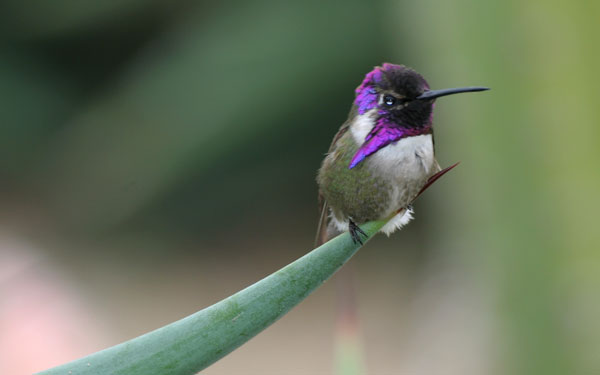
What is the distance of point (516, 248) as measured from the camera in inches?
29.0

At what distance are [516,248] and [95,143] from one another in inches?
147

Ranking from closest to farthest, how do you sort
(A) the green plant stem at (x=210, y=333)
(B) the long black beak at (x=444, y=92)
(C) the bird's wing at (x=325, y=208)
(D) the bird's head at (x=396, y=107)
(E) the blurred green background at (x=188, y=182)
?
(A) the green plant stem at (x=210, y=333), (B) the long black beak at (x=444, y=92), (D) the bird's head at (x=396, y=107), (C) the bird's wing at (x=325, y=208), (E) the blurred green background at (x=188, y=182)

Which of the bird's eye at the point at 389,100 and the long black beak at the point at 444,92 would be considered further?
the bird's eye at the point at 389,100

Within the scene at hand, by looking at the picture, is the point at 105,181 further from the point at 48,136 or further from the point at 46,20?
the point at 46,20

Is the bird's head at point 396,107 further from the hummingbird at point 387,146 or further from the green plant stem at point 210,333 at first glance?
the green plant stem at point 210,333

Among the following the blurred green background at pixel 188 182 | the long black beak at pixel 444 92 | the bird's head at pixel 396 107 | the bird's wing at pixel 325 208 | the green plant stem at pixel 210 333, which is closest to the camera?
the green plant stem at pixel 210 333

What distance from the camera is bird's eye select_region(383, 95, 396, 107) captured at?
991 millimetres

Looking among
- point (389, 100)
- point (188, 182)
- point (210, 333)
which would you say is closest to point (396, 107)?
point (389, 100)

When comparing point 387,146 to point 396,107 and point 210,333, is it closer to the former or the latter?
point 396,107

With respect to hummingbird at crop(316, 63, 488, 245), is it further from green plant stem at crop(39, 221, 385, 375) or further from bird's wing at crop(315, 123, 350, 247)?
green plant stem at crop(39, 221, 385, 375)

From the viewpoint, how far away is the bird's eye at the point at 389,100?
3.25 ft

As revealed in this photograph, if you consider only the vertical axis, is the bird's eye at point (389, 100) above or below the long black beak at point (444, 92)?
below

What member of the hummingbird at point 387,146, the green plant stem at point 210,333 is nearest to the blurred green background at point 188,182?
the hummingbird at point 387,146

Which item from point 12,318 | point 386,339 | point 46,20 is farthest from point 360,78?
point 12,318
